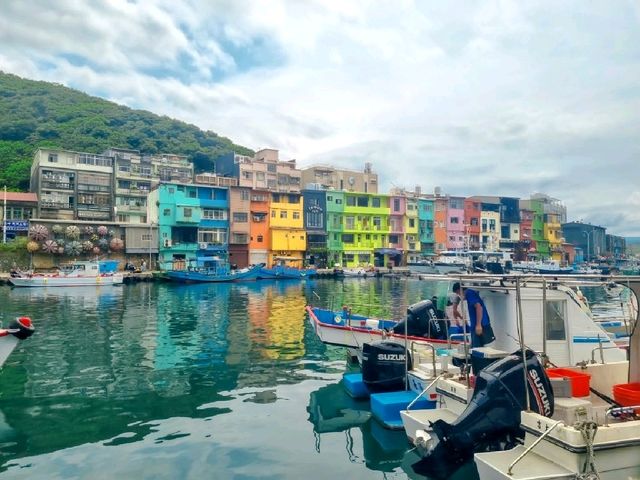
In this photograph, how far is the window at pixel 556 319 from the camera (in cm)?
1034

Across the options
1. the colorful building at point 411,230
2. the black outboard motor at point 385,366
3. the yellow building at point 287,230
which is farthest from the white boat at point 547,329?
the colorful building at point 411,230

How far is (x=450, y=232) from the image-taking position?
8131 cm

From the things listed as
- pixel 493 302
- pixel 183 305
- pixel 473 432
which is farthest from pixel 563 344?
pixel 183 305

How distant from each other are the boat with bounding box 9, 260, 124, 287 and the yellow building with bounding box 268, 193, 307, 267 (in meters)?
22.6

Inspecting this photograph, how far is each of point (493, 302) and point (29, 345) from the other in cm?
1613

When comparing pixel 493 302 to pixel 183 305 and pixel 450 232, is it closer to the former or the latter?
pixel 183 305

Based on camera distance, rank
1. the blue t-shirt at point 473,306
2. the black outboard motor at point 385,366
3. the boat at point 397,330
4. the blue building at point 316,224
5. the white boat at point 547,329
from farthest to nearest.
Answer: the blue building at point 316,224, the boat at point 397,330, the black outboard motor at point 385,366, the blue t-shirt at point 473,306, the white boat at point 547,329

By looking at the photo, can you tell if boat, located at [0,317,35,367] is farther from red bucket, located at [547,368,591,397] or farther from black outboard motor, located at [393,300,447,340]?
red bucket, located at [547,368,591,397]

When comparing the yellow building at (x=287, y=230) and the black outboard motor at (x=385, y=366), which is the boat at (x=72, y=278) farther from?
the black outboard motor at (x=385, y=366)

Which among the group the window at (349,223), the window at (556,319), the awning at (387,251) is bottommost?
the window at (556,319)

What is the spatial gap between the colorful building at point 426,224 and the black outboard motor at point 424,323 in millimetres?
64904

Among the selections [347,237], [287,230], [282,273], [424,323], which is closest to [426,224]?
[347,237]

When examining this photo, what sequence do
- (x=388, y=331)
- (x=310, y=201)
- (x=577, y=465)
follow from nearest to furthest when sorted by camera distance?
(x=577, y=465) < (x=388, y=331) < (x=310, y=201)

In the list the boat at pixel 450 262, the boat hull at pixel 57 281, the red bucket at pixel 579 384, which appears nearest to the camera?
the red bucket at pixel 579 384
